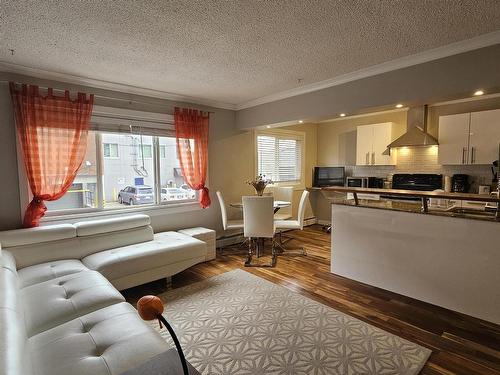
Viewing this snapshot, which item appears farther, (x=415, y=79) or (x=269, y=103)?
(x=269, y=103)

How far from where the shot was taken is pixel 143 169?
13.0 feet

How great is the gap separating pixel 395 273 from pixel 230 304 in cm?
182

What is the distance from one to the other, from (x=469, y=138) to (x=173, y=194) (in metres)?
4.76

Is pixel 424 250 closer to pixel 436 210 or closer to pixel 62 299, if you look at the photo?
pixel 436 210

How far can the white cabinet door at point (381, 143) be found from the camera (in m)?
5.15

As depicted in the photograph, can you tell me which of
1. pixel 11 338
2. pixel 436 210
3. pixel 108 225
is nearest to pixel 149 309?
pixel 11 338

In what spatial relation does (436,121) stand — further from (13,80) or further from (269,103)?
(13,80)

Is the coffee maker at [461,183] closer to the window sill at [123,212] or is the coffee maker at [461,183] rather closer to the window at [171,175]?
the window sill at [123,212]

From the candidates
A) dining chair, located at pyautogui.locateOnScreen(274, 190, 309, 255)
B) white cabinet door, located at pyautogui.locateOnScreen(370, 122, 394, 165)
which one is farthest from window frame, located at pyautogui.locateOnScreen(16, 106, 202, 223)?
white cabinet door, located at pyautogui.locateOnScreen(370, 122, 394, 165)

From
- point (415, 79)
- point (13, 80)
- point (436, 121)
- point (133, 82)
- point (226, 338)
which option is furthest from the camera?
point (436, 121)

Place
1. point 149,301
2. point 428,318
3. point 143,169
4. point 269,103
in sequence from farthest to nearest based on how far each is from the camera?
point 269,103 → point 143,169 → point 428,318 → point 149,301

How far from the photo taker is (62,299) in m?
1.96

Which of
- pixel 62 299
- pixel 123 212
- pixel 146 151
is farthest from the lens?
pixel 146 151

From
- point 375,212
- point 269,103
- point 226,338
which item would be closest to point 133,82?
point 269,103
